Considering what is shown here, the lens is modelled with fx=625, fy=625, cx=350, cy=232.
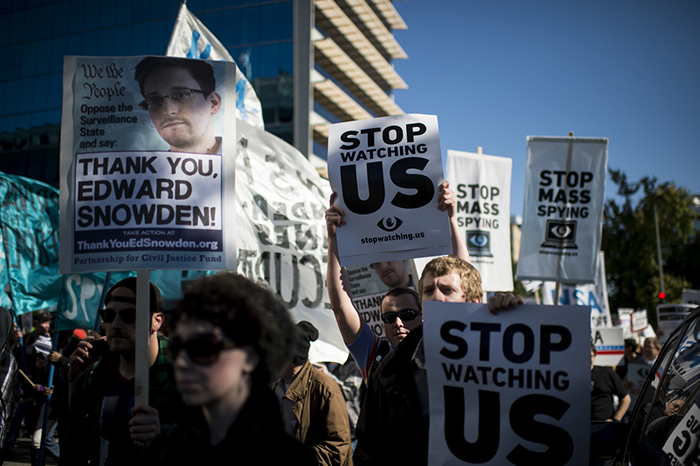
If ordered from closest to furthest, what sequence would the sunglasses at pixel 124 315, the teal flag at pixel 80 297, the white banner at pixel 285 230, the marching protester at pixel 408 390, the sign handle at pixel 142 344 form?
the marching protester at pixel 408 390, the sign handle at pixel 142 344, the sunglasses at pixel 124 315, the white banner at pixel 285 230, the teal flag at pixel 80 297

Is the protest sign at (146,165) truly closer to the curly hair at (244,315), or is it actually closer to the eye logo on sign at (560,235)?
the curly hair at (244,315)

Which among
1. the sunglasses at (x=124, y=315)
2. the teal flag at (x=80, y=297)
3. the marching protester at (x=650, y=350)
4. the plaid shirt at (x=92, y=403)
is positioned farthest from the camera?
the marching protester at (x=650, y=350)

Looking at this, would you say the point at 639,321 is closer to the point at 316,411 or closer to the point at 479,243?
the point at 479,243

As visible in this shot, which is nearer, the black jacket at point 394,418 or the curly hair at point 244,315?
the curly hair at point 244,315

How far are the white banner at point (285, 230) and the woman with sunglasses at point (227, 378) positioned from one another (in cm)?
464

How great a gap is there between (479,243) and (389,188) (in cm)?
447

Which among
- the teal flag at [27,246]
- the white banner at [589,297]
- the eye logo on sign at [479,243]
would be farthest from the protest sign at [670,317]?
the teal flag at [27,246]

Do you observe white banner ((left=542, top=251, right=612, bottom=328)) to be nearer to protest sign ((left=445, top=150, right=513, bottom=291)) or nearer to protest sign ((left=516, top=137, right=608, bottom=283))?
protest sign ((left=445, top=150, right=513, bottom=291))

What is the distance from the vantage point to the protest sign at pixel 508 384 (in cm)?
229

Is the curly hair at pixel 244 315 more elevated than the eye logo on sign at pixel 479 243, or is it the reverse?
the eye logo on sign at pixel 479 243

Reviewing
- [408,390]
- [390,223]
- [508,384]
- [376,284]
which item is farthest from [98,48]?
[508,384]

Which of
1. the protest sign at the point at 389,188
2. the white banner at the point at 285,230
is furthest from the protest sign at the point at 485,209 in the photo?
the protest sign at the point at 389,188

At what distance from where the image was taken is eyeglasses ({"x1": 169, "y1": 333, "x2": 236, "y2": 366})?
4.95 feet

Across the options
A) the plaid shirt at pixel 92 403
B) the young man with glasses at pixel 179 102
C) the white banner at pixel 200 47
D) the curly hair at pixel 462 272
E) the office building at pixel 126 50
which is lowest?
the plaid shirt at pixel 92 403
